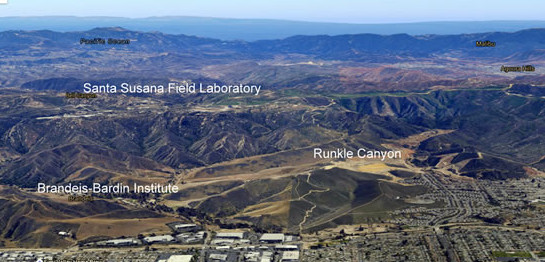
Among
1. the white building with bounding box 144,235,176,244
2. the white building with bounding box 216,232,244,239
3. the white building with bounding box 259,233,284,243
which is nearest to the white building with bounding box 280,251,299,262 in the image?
the white building with bounding box 259,233,284,243

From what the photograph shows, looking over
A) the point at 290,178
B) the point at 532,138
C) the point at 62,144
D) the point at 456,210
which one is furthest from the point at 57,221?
the point at 532,138

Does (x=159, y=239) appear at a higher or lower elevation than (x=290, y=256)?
lower

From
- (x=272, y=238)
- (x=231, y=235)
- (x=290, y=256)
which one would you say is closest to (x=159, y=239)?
(x=231, y=235)

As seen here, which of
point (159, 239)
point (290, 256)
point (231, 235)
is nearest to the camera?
point (290, 256)

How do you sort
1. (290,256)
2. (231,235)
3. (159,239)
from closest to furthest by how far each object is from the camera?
(290,256), (159,239), (231,235)

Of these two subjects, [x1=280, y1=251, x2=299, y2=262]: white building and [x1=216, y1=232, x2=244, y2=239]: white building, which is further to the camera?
[x1=216, y1=232, x2=244, y2=239]: white building

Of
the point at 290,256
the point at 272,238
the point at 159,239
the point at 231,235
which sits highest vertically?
the point at 290,256

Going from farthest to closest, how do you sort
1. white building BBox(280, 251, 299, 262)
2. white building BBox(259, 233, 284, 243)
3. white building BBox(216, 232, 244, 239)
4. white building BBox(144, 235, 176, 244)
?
white building BBox(216, 232, 244, 239)
white building BBox(144, 235, 176, 244)
white building BBox(259, 233, 284, 243)
white building BBox(280, 251, 299, 262)

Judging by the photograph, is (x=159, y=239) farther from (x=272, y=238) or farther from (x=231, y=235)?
(x=272, y=238)

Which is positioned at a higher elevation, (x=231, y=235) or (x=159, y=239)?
(x=231, y=235)

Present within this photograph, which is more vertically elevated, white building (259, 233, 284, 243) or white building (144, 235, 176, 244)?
white building (259, 233, 284, 243)

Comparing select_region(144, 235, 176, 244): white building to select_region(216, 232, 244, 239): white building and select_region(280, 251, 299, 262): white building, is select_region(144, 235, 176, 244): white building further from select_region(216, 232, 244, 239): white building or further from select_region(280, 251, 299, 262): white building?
select_region(280, 251, 299, 262): white building

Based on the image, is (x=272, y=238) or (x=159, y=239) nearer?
(x=272, y=238)

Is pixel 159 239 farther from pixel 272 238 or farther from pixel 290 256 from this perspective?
pixel 290 256
